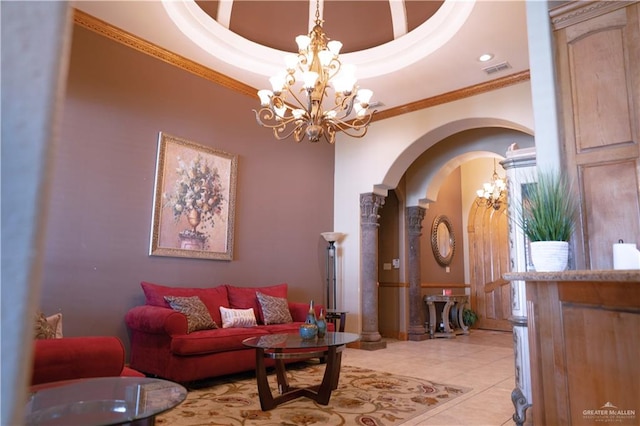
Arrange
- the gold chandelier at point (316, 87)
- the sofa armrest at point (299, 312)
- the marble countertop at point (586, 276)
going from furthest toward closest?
the sofa armrest at point (299, 312) < the gold chandelier at point (316, 87) < the marble countertop at point (586, 276)

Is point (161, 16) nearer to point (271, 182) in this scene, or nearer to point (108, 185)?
point (108, 185)

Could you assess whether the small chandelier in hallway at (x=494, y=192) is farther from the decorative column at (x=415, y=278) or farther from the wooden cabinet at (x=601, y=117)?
the wooden cabinet at (x=601, y=117)

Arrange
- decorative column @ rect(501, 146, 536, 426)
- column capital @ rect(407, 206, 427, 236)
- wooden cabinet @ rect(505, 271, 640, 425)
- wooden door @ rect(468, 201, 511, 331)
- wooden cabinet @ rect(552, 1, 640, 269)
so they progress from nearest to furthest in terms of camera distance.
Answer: wooden cabinet @ rect(505, 271, 640, 425) → wooden cabinet @ rect(552, 1, 640, 269) → decorative column @ rect(501, 146, 536, 426) → column capital @ rect(407, 206, 427, 236) → wooden door @ rect(468, 201, 511, 331)

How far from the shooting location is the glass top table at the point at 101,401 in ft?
4.99

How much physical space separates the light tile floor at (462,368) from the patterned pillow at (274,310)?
92 centimetres

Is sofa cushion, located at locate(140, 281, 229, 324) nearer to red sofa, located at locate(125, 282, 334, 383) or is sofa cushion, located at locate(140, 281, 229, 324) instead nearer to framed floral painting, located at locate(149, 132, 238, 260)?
red sofa, located at locate(125, 282, 334, 383)

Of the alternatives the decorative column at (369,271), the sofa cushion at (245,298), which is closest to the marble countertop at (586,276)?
the sofa cushion at (245,298)

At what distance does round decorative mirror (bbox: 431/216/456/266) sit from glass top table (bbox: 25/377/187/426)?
702 centimetres

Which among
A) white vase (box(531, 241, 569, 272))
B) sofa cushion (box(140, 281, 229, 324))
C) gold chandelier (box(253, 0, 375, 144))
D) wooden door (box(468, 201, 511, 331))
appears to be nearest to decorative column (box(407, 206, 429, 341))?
wooden door (box(468, 201, 511, 331))

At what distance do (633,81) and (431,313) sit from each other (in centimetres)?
566

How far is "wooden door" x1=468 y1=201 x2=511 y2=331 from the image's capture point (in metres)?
8.70

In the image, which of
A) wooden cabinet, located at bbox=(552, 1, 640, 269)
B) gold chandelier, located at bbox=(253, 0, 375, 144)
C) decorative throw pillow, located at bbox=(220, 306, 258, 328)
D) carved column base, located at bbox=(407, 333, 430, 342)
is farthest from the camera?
carved column base, located at bbox=(407, 333, 430, 342)

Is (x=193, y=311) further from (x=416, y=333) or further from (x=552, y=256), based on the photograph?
(x=416, y=333)

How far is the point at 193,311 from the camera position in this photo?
4.04 metres
